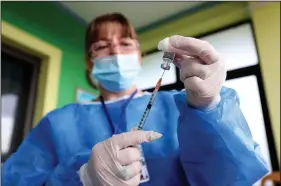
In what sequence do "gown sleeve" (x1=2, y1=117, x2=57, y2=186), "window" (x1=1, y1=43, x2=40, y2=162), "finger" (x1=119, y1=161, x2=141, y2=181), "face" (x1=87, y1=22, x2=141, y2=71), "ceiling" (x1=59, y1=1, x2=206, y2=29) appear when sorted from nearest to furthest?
"finger" (x1=119, y1=161, x2=141, y2=181) < "gown sleeve" (x1=2, y1=117, x2=57, y2=186) < "face" (x1=87, y1=22, x2=141, y2=71) < "window" (x1=1, y1=43, x2=40, y2=162) < "ceiling" (x1=59, y1=1, x2=206, y2=29)

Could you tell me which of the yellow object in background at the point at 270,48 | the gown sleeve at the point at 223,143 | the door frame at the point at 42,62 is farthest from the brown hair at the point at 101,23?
the yellow object in background at the point at 270,48

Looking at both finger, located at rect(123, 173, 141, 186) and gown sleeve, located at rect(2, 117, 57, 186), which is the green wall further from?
finger, located at rect(123, 173, 141, 186)

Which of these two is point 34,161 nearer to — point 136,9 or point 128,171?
point 128,171

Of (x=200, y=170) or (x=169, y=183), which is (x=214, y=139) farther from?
(x=169, y=183)

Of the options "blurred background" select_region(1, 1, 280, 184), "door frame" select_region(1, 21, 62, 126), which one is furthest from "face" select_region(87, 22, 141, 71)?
"door frame" select_region(1, 21, 62, 126)

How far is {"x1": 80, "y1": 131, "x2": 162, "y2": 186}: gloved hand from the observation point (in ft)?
1.21

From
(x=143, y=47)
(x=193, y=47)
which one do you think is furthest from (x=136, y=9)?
(x=193, y=47)

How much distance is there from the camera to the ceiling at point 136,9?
1.93 metres

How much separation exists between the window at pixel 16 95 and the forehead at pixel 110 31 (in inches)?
41.1

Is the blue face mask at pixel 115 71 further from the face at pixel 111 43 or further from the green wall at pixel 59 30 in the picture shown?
the green wall at pixel 59 30

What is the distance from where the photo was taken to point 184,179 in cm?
54

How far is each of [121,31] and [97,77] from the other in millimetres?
168

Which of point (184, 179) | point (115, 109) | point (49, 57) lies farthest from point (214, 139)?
point (49, 57)

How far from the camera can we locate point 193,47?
0.37 meters
